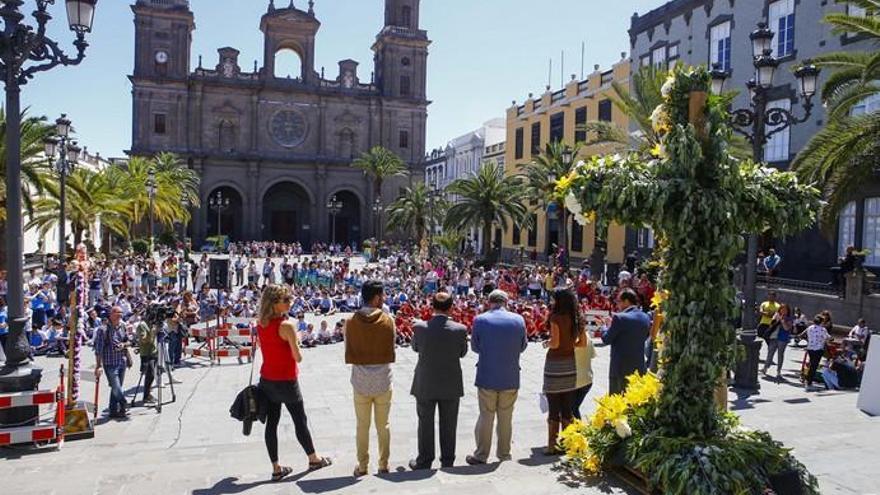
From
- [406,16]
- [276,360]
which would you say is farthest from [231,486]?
[406,16]

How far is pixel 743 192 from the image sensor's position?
481cm

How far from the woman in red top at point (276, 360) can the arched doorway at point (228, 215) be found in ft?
185

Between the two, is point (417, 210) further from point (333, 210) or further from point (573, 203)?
point (573, 203)

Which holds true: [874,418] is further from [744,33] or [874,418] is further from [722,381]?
[744,33]

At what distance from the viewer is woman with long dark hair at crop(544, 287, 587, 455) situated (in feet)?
20.8

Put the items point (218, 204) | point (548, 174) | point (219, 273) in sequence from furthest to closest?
point (218, 204) < point (548, 174) < point (219, 273)

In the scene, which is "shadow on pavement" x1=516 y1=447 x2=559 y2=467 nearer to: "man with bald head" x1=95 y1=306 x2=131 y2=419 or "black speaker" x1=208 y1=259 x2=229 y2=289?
"man with bald head" x1=95 y1=306 x2=131 y2=419

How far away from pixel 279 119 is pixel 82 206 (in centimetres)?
3385

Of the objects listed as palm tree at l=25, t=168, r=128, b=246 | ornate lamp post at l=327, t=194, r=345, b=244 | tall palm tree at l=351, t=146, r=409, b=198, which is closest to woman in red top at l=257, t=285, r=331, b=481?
palm tree at l=25, t=168, r=128, b=246

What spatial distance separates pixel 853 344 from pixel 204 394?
11.3m

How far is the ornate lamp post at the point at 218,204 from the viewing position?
2239 inches

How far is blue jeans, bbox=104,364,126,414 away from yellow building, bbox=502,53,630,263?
2625cm

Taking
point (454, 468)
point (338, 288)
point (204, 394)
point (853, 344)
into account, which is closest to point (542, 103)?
point (338, 288)

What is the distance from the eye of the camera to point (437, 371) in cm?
599
